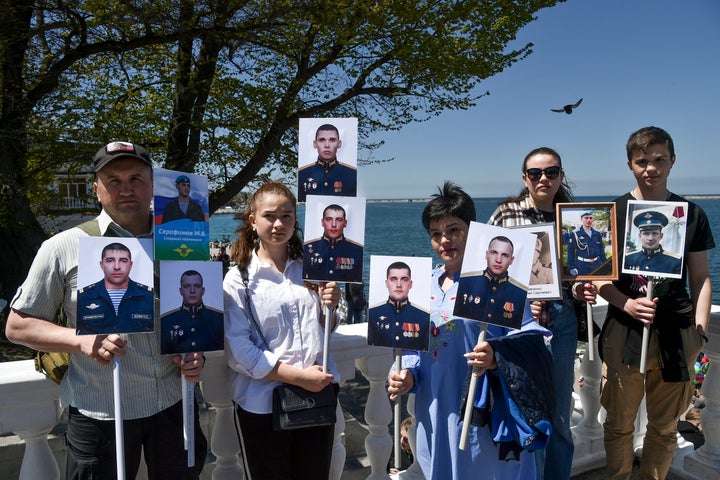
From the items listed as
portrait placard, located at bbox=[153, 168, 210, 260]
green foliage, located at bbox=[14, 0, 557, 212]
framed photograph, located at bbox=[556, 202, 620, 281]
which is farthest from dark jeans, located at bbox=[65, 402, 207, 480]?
green foliage, located at bbox=[14, 0, 557, 212]

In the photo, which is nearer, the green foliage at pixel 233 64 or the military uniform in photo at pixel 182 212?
the military uniform in photo at pixel 182 212

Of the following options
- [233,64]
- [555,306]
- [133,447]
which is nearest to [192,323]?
[133,447]

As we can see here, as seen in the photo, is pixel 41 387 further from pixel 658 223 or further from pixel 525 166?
pixel 658 223

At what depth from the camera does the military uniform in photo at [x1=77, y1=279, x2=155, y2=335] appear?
6.40 ft

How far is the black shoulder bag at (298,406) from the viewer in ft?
7.50

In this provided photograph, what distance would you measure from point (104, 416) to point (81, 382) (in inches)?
6.6

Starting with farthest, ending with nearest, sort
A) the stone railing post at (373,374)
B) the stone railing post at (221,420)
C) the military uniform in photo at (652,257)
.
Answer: the stone railing post at (373,374)
the military uniform in photo at (652,257)
the stone railing post at (221,420)

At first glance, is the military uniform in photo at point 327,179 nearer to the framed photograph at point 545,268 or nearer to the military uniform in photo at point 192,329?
the military uniform in photo at point 192,329

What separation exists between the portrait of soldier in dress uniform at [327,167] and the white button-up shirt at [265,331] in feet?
1.53

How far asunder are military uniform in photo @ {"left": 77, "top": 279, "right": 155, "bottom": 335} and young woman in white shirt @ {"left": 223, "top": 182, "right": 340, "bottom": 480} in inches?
14.7

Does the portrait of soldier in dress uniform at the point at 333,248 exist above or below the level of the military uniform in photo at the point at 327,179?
below

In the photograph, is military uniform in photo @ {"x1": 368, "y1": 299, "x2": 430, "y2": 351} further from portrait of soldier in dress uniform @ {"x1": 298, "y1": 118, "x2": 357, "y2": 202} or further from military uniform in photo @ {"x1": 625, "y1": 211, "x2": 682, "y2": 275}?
military uniform in photo @ {"x1": 625, "y1": 211, "x2": 682, "y2": 275}

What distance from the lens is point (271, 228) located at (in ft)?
8.01

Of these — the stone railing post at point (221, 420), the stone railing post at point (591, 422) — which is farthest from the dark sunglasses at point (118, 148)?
the stone railing post at point (591, 422)
